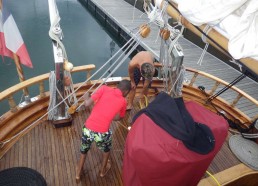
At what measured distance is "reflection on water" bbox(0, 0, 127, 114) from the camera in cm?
1400

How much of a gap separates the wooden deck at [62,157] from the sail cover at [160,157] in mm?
1876

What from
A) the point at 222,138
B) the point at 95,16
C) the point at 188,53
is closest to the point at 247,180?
the point at 222,138

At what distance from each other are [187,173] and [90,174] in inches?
88.7

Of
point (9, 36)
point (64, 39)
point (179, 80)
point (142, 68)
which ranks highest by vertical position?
point (9, 36)

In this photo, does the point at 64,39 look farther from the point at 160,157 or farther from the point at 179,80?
the point at 160,157

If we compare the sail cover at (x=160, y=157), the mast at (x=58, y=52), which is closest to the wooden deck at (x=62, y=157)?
the mast at (x=58, y=52)

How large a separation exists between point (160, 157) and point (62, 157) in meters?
2.70

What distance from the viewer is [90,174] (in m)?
3.83

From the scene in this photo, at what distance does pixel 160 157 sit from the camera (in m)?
1.88

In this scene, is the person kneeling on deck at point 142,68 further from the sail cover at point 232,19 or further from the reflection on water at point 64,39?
the reflection on water at point 64,39

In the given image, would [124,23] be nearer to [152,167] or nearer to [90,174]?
[90,174]

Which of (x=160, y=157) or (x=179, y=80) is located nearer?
(x=160, y=157)

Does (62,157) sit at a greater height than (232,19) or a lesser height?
lesser

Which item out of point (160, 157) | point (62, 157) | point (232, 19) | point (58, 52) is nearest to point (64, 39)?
point (58, 52)
